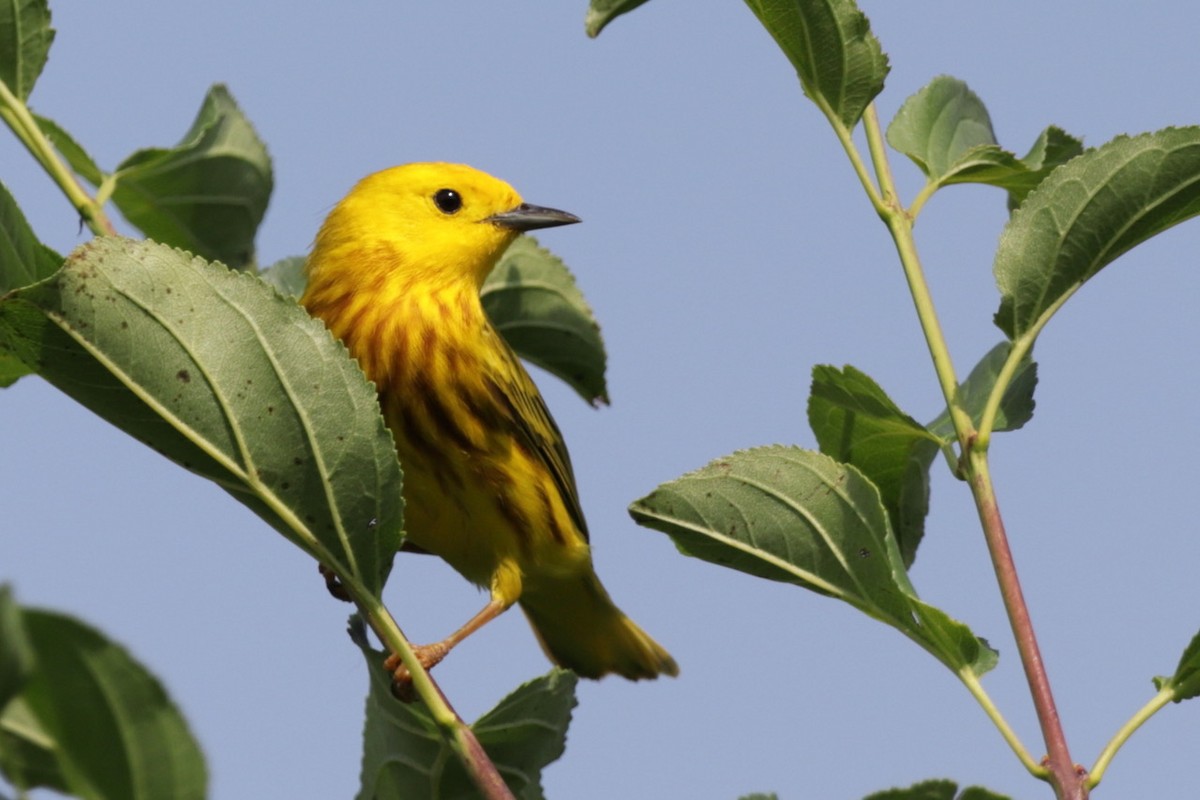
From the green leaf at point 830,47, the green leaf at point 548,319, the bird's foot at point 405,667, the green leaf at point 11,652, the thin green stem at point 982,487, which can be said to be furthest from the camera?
the green leaf at point 548,319

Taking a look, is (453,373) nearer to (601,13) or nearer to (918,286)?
(601,13)

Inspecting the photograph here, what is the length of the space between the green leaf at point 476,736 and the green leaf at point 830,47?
1.18m

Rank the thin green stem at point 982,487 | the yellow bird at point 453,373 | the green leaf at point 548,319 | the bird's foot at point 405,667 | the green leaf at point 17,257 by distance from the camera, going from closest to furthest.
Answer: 1. the thin green stem at point 982,487
2. the green leaf at point 17,257
3. the bird's foot at point 405,667
4. the green leaf at point 548,319
5. the yellow bird at point 453,373

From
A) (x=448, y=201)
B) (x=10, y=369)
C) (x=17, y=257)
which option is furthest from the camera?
(x=448, y=201)

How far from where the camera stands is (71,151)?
338cm

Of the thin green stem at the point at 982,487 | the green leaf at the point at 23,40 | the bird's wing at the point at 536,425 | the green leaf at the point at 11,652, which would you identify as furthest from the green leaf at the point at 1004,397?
the green leaf at the point at 11,652

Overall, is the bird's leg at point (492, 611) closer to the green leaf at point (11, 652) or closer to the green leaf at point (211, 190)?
the green leaf at point (211, 190)

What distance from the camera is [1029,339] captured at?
2889mm

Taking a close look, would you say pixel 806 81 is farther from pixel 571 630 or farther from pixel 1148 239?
pixel 571 630

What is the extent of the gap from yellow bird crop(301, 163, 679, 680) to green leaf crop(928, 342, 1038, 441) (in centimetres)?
152

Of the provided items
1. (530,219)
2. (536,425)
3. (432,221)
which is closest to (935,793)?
(536,425)

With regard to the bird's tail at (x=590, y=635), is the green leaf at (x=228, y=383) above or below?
below

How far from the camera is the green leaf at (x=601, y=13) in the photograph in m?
2.84

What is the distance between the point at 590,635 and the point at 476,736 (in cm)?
267
